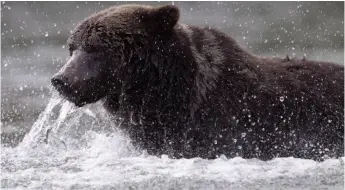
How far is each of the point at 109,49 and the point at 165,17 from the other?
1.50 ft

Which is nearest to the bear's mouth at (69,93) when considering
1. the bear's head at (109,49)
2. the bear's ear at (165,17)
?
the bear's head at (109,49)

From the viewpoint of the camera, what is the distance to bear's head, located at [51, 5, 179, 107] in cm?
556

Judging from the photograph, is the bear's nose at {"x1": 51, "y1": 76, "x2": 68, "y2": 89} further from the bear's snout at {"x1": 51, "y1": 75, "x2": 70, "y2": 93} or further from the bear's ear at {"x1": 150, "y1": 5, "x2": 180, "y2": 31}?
the bear's ear at {"x1": 150, "y1": 5, "x2": 180, "y2": 31}

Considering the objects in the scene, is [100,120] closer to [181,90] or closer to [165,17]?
[181,90]

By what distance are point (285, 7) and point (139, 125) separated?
9.31 m

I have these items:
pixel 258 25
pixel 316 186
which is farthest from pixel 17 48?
pixel 316 186

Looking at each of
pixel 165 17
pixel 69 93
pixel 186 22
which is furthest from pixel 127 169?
pixel 186 22

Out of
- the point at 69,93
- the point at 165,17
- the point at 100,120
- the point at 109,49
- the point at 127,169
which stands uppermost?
the point at 165,17

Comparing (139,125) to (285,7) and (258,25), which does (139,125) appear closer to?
(258,25)

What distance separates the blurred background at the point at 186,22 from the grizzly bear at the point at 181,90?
4.22m

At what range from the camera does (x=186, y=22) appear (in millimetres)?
13391

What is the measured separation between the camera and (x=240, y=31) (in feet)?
44.7

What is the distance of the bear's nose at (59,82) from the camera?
545 cm

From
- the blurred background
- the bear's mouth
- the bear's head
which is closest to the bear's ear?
the bear's head
